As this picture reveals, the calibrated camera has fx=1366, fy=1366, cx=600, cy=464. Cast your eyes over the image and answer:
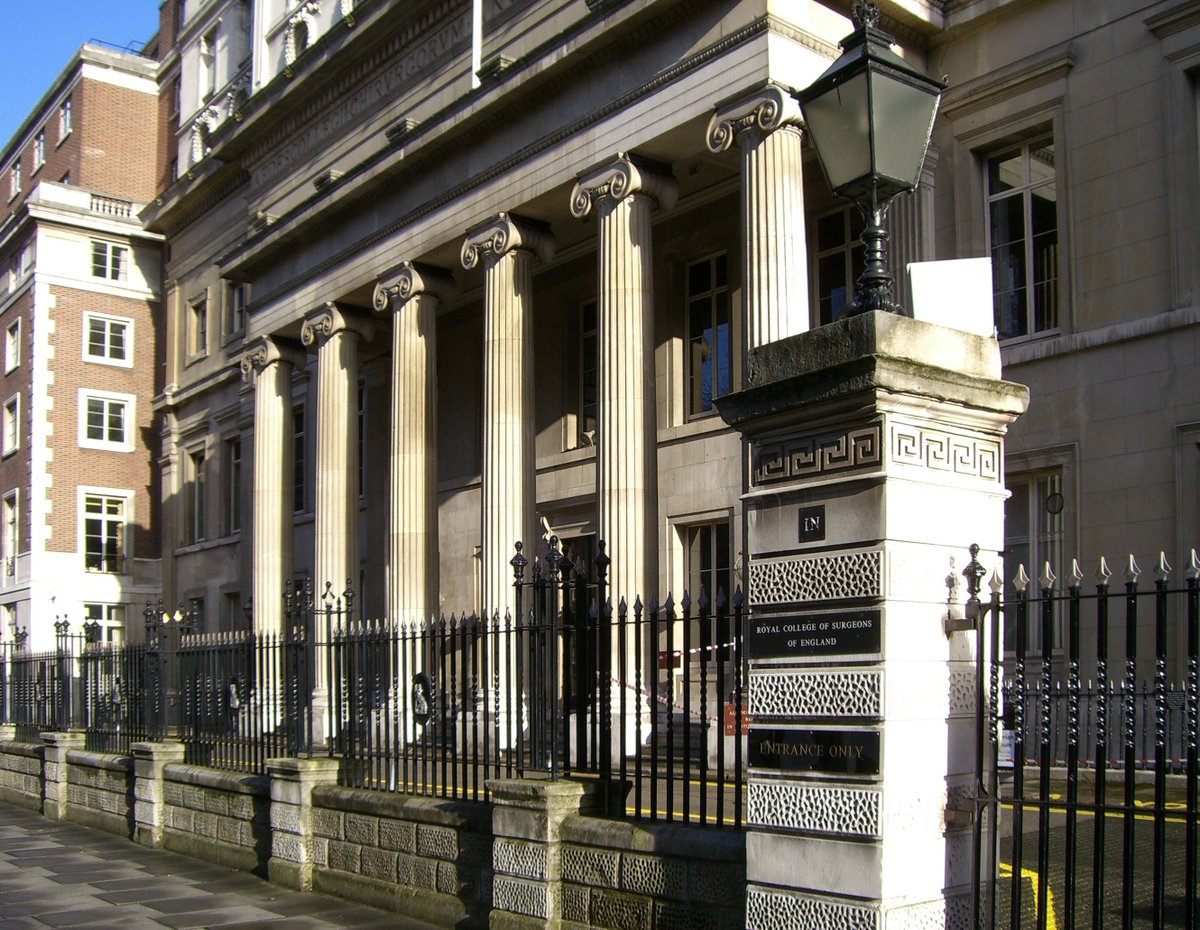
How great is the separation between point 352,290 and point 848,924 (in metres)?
19.9

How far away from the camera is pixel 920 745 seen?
20.8ft

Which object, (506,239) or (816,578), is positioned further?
(506,239)

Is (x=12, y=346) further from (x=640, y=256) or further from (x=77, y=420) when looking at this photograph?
(x=640, y=256)

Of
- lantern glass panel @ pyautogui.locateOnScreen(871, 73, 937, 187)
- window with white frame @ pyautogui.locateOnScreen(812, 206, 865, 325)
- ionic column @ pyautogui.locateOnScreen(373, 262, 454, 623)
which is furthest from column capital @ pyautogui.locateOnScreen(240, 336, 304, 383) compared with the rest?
lantern glass panel @ pyautogui.locateOnScreen(871, 73, 937, 187)

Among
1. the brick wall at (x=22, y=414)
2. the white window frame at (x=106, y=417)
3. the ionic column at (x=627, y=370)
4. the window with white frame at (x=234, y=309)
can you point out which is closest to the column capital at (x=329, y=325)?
the ionic column at (x=627, y=370)

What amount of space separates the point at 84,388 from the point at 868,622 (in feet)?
124

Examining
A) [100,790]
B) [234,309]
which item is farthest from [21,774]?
[234,309]

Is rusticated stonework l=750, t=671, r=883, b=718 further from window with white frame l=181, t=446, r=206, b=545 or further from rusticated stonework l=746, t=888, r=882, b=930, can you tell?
window with white frame l=181, t=446, r=206, b=545

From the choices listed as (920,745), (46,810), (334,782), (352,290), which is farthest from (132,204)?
(920,745)

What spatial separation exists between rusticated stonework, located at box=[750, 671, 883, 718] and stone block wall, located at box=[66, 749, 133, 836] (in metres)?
12.7

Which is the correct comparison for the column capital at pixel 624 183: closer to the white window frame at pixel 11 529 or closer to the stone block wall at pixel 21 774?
the stone block wall at pixel 21 774

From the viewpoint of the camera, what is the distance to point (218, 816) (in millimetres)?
14703

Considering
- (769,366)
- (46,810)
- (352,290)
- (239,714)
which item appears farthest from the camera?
(352,290)

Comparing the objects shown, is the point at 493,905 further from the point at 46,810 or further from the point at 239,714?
the point at 46,810
